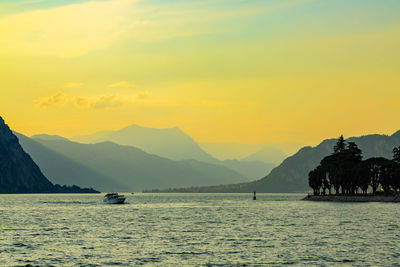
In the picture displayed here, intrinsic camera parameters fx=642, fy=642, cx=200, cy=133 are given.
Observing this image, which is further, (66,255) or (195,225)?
(195,225)

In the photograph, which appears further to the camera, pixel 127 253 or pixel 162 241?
pixel 162 241

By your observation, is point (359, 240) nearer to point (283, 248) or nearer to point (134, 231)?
point (283, 248)

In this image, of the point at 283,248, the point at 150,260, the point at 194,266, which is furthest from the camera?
the point at 283,248

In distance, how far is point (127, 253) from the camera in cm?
7619

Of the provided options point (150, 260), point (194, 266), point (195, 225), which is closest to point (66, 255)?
point (150, 260)

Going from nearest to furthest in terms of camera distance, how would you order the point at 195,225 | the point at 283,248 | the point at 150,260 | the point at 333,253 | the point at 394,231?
the point at 150,260 < the point at 333,253 < the point at 283,248 < the point at 394,231 < the point at 195,225

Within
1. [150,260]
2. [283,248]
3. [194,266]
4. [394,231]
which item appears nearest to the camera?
[194,266]

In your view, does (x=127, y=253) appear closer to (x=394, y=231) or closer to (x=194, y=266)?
(x=194, y=266)

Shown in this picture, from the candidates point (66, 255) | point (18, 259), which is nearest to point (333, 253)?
point (66, 255)

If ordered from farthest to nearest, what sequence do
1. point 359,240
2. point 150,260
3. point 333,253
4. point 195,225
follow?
point 195,225 < point 359,240 < point 333,253 < point 150,260

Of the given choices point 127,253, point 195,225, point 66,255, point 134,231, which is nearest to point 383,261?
point 127,253

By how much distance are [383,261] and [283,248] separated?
51.4 feet

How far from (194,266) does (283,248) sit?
18855 millimetres

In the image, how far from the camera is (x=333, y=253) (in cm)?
7488
